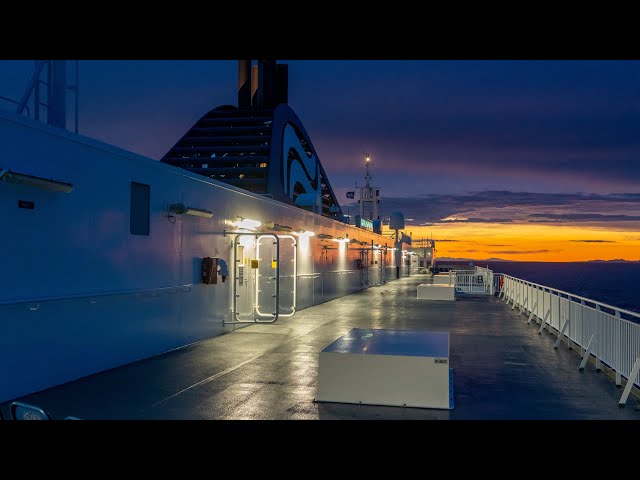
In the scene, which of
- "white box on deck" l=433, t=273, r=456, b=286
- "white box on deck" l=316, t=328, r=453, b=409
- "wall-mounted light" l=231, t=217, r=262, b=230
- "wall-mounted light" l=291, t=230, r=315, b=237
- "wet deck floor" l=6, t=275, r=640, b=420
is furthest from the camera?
"white box on deck" l=433, t=273, r=456, b=286

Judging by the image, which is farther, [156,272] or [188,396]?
[156,272]

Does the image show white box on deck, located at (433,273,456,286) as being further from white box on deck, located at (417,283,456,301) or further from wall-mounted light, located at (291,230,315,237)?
A: wall-mounted light, located at (291,230,315,237)

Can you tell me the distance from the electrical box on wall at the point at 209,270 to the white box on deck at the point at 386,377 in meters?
5.60

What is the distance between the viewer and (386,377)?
774 centimetres

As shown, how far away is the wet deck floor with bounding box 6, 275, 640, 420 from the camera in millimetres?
7266

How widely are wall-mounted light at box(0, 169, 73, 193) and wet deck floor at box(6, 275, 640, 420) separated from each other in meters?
2.64

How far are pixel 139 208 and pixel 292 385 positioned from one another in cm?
418

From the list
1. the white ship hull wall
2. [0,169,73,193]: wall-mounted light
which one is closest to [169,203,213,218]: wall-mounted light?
the white ship hull wall

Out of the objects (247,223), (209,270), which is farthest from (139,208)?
(247,223)

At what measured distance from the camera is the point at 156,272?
11.0 m

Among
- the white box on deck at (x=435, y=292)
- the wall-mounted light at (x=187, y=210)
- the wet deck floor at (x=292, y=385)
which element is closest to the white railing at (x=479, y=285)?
the white box on deck at (x=435, y=292)
